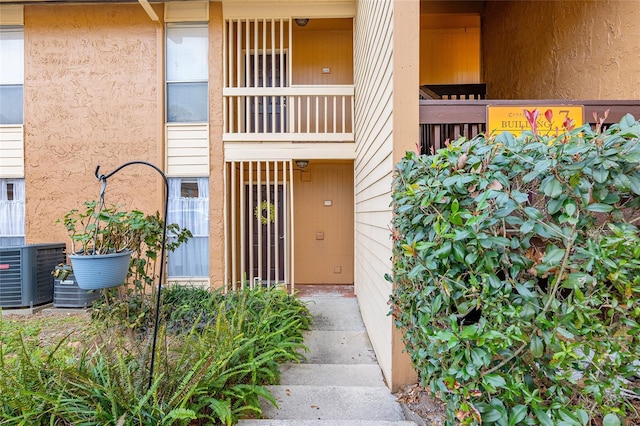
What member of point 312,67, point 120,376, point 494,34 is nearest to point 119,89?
point 312,67

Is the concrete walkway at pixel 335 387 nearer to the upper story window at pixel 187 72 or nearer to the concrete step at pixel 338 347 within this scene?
the concrete step at pixel 338 347

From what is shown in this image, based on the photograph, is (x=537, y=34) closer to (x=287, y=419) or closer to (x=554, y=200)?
(x=554, y=200)

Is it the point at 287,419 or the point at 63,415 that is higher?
the point at 63,415

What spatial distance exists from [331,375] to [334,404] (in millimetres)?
494

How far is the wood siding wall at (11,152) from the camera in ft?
17.7

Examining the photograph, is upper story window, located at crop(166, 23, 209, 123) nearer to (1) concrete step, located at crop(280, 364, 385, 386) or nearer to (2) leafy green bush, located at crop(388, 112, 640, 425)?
(1) concrete step, located at crop(280, 364, 385, 386)

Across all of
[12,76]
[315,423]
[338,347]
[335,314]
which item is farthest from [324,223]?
[12,76]

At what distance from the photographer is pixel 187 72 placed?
5.39 meters

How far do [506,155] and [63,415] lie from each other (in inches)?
112

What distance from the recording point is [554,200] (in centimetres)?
133

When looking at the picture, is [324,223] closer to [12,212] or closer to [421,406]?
[421,406]

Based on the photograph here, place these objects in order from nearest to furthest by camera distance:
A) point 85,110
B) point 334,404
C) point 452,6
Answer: point 334,404 < point 452,6 < point 85,110

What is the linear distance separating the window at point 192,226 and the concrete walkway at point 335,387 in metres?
2.48

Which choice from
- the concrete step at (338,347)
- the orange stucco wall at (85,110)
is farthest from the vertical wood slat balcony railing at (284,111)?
the concrete step at (338,347)
